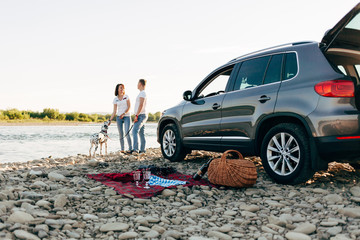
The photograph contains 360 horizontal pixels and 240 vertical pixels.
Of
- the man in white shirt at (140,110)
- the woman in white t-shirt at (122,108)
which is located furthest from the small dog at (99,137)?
the man in white shirt at (140,110)

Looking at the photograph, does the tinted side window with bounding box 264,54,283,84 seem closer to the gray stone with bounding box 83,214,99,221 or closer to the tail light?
the tail light

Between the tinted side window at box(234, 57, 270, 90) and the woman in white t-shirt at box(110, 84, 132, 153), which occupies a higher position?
the tinted side window at box(234, 57, 270, 90)

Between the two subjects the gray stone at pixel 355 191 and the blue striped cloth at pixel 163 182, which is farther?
the blue striped cloth at pixel 163 182

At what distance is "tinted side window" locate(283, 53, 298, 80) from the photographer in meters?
4.83

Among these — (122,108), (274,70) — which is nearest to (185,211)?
(274,70)

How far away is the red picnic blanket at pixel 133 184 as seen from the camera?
15.2 feet

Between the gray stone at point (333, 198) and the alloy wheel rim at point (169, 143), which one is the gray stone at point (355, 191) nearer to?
the gray stone at point (333, 198)

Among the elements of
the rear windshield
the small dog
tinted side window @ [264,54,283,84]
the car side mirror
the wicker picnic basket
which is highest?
the rear windshield

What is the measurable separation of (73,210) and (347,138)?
350 centimetres

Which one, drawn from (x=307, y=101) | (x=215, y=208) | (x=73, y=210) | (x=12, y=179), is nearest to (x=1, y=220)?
(x=73, y=210)

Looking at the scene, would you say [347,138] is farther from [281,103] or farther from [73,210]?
[73,210]

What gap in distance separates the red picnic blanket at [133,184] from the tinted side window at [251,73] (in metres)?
1.75

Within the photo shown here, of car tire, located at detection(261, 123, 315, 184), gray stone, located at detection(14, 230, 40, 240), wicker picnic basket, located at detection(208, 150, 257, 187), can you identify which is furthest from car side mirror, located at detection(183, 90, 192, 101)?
gray stone, located at detection(14, 230, 40, 240)

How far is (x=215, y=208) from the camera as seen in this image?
4.16 metres
